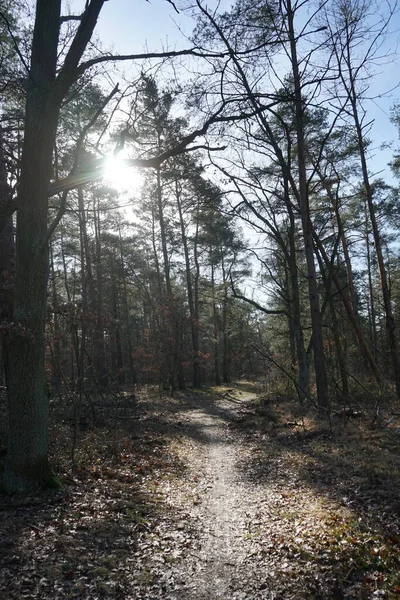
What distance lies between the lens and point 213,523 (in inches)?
209

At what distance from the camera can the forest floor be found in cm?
368

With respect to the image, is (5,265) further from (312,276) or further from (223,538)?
(312,276)

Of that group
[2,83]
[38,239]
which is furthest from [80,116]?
[38,239]

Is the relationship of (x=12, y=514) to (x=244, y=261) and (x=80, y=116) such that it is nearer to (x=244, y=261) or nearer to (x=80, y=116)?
(x=80, y=116)

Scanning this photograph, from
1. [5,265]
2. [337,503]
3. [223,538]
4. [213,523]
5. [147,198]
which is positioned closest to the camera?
[223,538]

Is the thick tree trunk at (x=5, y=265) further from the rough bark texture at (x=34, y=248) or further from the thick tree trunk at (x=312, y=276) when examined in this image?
the thick tree trunk at (x=312, y=276)

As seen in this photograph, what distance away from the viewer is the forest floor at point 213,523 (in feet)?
12.1

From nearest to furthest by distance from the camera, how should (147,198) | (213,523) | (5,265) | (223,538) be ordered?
1. (223,538)
2. (213,523)
3. (5,265)
4. (147,198)

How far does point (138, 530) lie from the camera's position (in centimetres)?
495

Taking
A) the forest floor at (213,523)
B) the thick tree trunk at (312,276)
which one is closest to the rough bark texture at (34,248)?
the forest floor at (213,523)

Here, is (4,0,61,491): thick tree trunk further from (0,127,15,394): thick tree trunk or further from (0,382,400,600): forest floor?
(0,127,15,394): thick tree trunk

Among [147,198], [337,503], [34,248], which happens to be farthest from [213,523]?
[147,198]

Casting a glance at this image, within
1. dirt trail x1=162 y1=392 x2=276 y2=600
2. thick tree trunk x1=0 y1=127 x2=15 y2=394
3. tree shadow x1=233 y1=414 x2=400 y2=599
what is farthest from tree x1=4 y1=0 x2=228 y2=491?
tree shadow x1=233 y1=414 x2=400 y2=599

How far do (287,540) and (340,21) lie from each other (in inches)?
526
